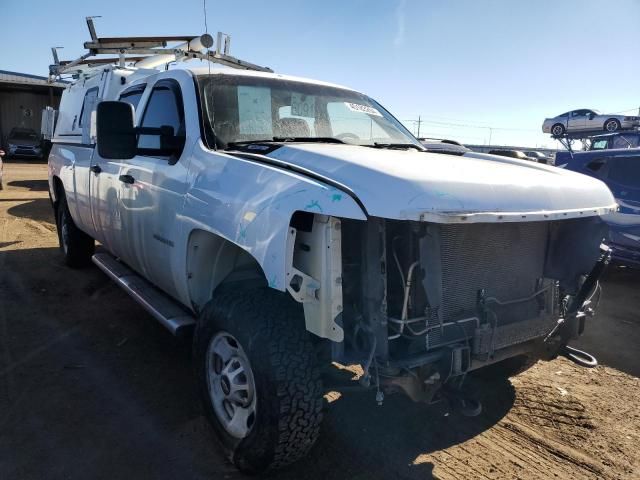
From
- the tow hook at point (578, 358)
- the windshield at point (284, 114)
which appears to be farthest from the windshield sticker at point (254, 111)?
the tow hook at point (578, 358)

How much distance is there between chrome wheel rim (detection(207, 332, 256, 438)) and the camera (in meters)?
2.60

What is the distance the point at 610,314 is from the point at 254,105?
15.7 feet

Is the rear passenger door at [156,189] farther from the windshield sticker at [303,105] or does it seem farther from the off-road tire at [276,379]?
the off-road tire at [276,379]

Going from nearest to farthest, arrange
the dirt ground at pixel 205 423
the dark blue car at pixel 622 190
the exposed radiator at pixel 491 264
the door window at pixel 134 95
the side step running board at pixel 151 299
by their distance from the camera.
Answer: the exposed radiator at pixel 491 264
the dirt ground at pixel 205 423
the side step running board at pixel 151 299
the door window at pixel 134 95
the dark blue car at pixel 622 190

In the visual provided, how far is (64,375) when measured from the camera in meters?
3.74

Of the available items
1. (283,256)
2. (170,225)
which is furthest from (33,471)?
(283,256)

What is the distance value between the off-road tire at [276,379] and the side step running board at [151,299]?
77 cm

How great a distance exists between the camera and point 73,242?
641 cm

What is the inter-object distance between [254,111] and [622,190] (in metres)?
6.00

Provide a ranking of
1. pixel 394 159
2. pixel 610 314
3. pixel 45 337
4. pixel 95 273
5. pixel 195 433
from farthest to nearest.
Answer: pixel 95 273
pixel 610 314
pixel 45 337
pixel 195 433
pixel 394 159

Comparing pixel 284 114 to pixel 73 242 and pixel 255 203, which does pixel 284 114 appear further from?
pixel 73 242

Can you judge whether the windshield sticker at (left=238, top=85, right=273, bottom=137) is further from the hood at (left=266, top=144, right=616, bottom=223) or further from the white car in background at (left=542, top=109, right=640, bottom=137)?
the white car in background at (left=542, top=109, right=640, bottom=137)

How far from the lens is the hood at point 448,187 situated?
2.04 meters

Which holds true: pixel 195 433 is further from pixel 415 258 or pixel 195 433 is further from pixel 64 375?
pixel 415 258
